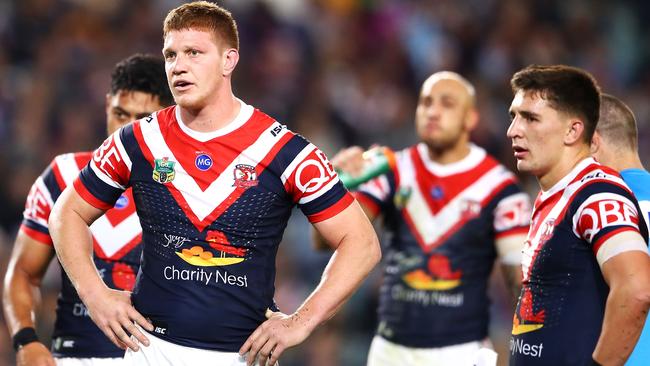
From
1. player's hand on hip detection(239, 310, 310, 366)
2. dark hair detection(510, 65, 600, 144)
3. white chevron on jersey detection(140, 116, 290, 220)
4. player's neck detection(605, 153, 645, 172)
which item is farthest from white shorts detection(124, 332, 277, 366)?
player's neck detection(605, 153, 645, 172)

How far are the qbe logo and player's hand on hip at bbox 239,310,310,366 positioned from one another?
74 centimetres

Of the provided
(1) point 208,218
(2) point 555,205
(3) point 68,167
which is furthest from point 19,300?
(2) point 555,205

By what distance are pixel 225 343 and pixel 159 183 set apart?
77cm

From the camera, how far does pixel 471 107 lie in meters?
7.33

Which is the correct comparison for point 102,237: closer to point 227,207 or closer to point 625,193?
point 227,207

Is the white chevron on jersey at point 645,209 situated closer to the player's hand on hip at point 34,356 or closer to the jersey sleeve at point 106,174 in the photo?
the jersey sleeve at point 106,174

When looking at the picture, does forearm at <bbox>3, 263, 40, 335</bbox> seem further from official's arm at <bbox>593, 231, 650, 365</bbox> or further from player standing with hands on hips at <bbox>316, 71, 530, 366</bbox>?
official's arm at <bbox>593, 231, 650, 365</bbox>

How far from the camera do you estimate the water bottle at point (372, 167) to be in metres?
6.66

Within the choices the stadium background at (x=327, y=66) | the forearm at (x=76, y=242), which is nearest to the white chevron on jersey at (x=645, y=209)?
the forearm at (x=76, y=242)

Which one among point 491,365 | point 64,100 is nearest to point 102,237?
point 491,365

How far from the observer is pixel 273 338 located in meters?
4.44

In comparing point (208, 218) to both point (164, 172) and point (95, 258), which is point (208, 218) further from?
point (95, 258)

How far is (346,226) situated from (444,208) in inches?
99.3

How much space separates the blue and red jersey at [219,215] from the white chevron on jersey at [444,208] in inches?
93.3
